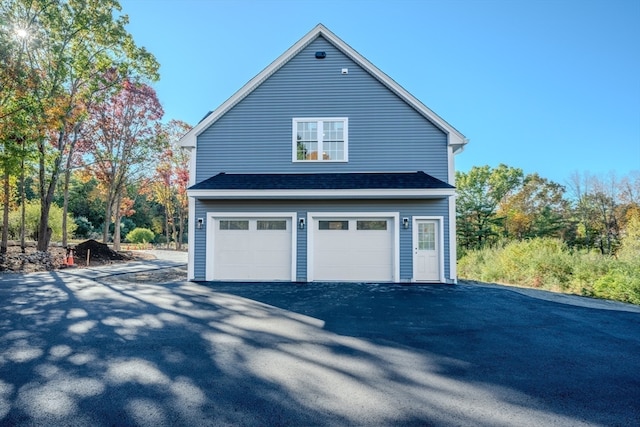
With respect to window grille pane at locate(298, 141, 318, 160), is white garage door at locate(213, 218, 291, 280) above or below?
below

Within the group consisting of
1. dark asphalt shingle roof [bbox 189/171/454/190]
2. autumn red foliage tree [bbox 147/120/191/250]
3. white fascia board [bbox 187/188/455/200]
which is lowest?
white fascia board [bbox 187/188/455/200]

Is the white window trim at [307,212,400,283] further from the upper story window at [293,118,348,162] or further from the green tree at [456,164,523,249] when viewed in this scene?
the green tree at [456,164,523,249]

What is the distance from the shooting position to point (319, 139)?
1052 centimetres

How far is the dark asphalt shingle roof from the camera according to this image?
9.32 metres

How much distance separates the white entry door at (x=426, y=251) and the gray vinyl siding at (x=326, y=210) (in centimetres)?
18

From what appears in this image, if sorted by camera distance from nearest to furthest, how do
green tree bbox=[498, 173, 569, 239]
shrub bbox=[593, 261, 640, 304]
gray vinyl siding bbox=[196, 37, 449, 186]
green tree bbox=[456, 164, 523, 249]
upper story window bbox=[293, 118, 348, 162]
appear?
shrub bbox=[593, 261, 640, 304], gray vinyl siding bbox=[196, 37, 449, 186], upper story window bbox=[293, 118, 348, 162], green tree bbox=[498, 173, 569, 239], green tree bbox=[456, 164, 523, 249]

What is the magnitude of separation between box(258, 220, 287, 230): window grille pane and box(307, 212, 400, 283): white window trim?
817 millimetres

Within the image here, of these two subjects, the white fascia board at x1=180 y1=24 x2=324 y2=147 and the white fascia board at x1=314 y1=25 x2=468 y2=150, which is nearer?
the white fascia board at x1=314 y1=25 x2=468 y2=150

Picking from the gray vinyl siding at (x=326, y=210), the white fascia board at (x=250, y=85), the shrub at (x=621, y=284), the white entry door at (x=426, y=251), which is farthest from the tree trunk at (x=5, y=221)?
the shrub at (x=621, y=284)

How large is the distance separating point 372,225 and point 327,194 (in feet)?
6.17

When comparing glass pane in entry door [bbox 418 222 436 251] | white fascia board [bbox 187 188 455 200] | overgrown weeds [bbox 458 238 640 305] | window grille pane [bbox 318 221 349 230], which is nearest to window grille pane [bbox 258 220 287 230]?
white fascia board [bbox 187 188 455 200]

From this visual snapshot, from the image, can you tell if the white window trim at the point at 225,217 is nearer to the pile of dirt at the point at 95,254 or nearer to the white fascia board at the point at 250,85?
the white fascia board at the point at 250,85

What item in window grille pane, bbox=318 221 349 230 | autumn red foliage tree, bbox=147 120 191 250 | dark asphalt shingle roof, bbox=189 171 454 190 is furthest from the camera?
autumn red foliage tree, bbox=147 120 191 250

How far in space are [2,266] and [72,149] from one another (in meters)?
7.51
